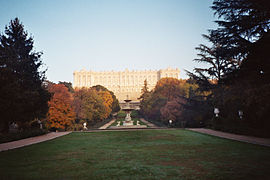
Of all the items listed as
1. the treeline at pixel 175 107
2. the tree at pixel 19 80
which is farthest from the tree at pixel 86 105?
the treeline at pixel 175 107

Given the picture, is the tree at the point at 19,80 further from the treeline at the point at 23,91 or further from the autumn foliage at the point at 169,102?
the autumn foliage at the point at 169,102

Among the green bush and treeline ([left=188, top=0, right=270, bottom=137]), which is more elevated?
treeline ([left=188, top=0, right=270, bottom=137])

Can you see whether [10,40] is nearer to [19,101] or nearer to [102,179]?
[19,101]

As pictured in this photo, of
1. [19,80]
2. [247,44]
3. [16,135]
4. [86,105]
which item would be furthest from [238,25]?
[86,105]

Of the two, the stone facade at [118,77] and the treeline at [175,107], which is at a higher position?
the stone facade at [118,77]

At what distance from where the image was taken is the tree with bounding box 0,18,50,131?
1430cm

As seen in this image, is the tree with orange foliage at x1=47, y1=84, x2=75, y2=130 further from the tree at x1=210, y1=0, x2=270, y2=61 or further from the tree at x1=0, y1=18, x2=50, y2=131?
the tree at x1=210, y1=0, x2=270, y2=61

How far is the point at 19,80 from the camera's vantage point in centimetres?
1658

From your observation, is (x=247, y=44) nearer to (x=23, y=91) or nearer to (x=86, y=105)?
(x=23, y=91)

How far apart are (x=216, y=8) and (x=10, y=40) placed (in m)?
17.9

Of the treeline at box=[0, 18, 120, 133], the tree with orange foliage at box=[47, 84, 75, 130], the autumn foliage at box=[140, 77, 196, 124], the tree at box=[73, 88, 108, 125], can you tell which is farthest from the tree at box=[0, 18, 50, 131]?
the autumn foliage at box=[140, 77, 196, 124]

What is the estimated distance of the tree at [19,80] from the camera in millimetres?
14297

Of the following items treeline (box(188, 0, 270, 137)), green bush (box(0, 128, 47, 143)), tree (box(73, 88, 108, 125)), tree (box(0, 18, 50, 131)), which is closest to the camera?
treeline (box(188, 0, 270, 137))

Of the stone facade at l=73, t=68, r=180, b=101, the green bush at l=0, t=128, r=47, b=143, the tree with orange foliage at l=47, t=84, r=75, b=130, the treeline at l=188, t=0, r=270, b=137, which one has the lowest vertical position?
the green bush at l=0, t=128, r=47, b=143
